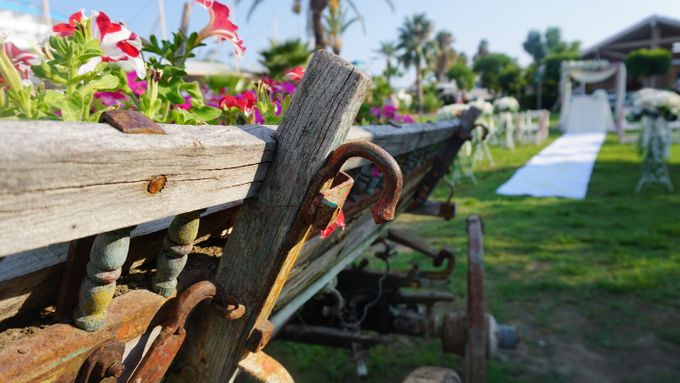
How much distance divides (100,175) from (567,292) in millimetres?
5006

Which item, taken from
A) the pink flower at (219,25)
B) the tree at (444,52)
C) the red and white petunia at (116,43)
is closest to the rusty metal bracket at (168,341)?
the red and white petunia at (116,43)

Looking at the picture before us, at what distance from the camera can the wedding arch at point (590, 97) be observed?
2159 cm

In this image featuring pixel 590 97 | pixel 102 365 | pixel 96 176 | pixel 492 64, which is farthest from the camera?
pixel 492 64

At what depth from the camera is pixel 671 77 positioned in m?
34.9

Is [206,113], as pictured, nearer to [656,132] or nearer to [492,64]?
[656,132]

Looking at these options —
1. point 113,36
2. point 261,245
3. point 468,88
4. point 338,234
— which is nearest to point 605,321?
point 338,234

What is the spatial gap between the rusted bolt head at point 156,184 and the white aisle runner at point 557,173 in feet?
30.3

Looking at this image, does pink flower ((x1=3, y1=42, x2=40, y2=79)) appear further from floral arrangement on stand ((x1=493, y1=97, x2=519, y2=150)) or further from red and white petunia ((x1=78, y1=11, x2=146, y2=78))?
floral arrangement on stand ((x1=493, y1=97, x2=519, y2=150))

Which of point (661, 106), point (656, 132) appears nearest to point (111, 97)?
point (656, 132)

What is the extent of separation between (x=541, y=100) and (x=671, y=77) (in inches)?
326

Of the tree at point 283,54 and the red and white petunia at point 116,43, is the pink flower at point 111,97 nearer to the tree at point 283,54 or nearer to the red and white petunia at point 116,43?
the red and white petunia at point 116,43

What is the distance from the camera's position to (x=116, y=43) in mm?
1016

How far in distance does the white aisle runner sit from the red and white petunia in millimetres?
9012

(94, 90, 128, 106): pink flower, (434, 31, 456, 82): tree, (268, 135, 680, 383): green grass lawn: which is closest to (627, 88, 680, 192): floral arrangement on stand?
(268, 135, 680, 383): green grass lawn
